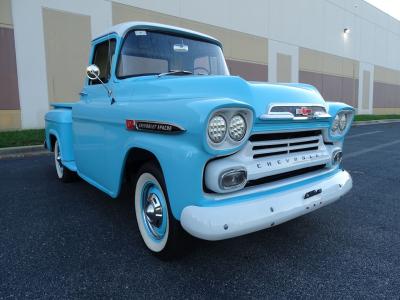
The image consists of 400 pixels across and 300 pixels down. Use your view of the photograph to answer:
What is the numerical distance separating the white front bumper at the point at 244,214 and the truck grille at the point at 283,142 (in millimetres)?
298

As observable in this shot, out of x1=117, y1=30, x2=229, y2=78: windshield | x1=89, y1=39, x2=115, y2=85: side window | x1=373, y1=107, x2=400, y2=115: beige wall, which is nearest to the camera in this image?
x1=117, y1=30, x2=229, y2=78: windshield

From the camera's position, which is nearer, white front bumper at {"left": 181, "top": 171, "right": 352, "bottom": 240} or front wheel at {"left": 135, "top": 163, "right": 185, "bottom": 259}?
white front bumper at {"left": 181, "top": 171, "right": 352, "bottom": 240}

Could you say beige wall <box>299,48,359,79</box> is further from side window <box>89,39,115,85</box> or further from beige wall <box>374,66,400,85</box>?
side window <box>89,39,115,85</box>

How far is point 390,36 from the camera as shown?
2823 centimetres

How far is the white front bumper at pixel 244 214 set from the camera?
1860 millimetres

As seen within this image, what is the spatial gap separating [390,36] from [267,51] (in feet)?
60.9

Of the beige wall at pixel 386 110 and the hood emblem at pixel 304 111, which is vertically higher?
the hood emblem at pixel 304 111

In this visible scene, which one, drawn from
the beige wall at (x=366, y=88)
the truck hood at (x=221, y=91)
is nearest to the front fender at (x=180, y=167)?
the truck hood at (x=221, y=91)

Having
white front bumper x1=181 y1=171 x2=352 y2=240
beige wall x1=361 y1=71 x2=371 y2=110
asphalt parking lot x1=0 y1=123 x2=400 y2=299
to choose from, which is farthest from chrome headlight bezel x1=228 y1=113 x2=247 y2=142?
beige wall x1=361 y1=71 x2=371 y2=110

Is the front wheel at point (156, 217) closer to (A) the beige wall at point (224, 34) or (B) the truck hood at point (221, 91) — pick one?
(B) the truck hood at point (221, 91)

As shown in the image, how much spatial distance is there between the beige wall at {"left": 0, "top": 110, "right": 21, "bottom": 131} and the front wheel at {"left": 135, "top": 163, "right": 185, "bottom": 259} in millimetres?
8098

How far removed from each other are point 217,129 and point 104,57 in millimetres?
2033

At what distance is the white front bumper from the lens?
186 cm

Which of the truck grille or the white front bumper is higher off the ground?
the truck grille
